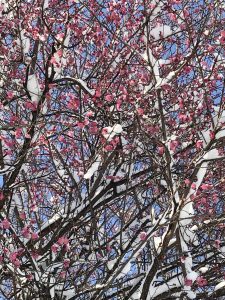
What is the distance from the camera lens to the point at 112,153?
4473 millimetres

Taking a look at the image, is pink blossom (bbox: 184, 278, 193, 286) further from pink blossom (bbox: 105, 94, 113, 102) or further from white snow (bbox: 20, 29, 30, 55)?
white snow (bbox: 20, 29, 30, 55)

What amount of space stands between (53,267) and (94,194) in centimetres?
87

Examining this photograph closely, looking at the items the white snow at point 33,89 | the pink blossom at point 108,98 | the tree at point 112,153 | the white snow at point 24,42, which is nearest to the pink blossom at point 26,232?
the tree at point 112,153

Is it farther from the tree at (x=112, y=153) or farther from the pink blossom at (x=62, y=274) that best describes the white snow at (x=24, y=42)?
the pink blossom at (x=62, y=274)

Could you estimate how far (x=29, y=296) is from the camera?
432 cm

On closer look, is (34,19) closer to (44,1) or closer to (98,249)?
(44,1)

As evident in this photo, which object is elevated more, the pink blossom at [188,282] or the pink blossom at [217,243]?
the pink blossom at [217,243]

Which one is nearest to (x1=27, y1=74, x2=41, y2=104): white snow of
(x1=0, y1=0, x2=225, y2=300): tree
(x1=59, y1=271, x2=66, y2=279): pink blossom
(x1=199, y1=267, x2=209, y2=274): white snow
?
(x1=0, y1=0, x2=225, y2=300): tree

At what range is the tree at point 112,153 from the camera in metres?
3.92

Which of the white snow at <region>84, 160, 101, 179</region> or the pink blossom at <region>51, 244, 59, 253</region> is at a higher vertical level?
the white snow at <region>84, 160, 101, 179</region>

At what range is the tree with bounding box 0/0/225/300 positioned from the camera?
3.92 meters

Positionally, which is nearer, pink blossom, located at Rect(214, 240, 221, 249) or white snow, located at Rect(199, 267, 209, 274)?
white snow, located at Rect(199, 267, 209, 274)

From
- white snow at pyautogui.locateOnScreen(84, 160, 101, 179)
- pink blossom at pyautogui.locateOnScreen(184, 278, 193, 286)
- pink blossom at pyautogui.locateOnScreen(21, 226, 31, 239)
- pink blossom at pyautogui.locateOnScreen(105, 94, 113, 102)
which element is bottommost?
pink blossom at pyautogui.locateOnScreen(184, 278, 193, 286)

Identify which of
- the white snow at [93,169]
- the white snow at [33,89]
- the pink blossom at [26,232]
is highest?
the white snow at [33,89]
